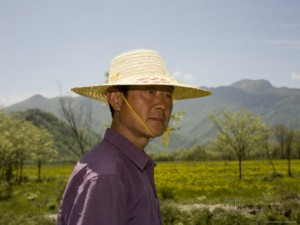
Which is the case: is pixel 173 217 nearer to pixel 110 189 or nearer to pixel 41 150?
pixel 110 189

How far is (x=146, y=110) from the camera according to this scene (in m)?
2.08

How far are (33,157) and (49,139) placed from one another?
27.0ft

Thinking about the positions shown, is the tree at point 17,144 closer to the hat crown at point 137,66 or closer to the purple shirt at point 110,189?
the hat crown at point 137,66

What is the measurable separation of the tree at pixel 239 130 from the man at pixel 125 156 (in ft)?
129

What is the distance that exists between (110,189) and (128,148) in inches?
16.1

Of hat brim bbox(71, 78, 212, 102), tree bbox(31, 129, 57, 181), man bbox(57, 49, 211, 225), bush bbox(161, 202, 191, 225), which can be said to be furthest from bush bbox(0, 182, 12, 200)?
man bbox(57, 49, 211, 225)

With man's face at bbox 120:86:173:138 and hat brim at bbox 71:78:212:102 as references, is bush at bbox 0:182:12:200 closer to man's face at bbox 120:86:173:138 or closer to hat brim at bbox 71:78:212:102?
hat brim at bbox 71:78:212:102

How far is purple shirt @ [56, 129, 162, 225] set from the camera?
1489mm

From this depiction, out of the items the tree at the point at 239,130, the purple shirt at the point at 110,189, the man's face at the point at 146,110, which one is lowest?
the tree at the point at 239,130

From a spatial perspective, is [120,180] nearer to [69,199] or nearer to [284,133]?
[69,199]

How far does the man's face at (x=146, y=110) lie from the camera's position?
2.05m

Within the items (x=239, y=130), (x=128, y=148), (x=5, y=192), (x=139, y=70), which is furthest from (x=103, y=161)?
(x=239, y=130)

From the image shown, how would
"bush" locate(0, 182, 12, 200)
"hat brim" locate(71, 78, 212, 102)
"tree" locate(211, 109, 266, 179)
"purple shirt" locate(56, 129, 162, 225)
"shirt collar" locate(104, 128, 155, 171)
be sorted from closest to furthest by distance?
1. "purple shirt" locate(56, 129, 162, 225)
2. "shirt collar" locate(104, 128, 155, 171)
3. "hat brim" locate(71, 78, 212, 102)
4. "bush" locate(0, 182, 12, 200)
5. "tree" locate(211, 109, 266, 179)

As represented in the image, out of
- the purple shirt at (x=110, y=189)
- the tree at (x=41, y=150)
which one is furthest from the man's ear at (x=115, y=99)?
the tree at (x=41, y=150)
